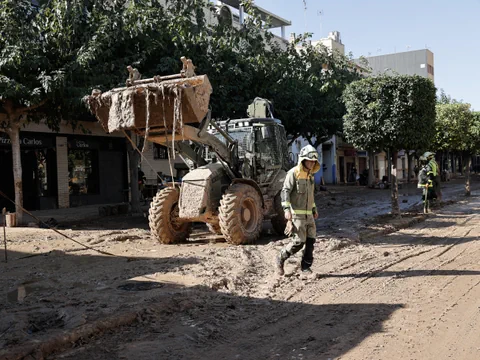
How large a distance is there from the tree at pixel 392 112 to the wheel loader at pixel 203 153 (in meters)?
3.42

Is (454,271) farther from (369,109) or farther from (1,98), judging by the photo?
(1,98)

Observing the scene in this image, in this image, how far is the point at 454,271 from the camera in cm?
738

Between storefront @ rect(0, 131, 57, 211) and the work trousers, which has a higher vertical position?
storefront @ rect(0, 131, 57, 211)

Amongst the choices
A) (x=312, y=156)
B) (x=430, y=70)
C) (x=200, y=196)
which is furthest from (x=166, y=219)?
(x=430, y=70)

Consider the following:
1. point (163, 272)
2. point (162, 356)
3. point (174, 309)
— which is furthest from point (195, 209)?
point (162, 356)

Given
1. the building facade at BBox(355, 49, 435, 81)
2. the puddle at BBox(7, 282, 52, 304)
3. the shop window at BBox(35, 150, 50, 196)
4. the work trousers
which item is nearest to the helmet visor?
the work trousers

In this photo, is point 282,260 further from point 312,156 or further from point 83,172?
point 83,172

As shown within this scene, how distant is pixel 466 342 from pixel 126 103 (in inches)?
247

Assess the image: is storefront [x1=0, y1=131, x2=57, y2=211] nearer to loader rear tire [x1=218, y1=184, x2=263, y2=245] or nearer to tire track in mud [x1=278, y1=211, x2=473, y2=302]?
loader rear tire [x1=218, y1=184, x2=263, y2=245]

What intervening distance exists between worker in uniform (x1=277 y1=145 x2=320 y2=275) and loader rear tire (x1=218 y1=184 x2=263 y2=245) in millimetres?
2704

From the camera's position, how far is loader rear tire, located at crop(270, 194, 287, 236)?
1159cm

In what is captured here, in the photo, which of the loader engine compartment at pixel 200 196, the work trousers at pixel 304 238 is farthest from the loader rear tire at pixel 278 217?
the work trousers at pixel 304 238

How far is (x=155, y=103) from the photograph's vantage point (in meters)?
8.31

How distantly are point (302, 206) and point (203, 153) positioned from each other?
499cm
